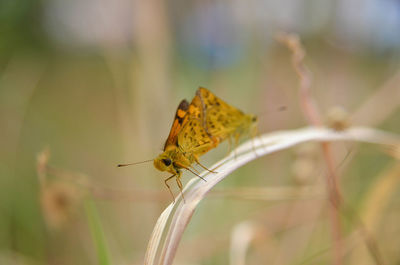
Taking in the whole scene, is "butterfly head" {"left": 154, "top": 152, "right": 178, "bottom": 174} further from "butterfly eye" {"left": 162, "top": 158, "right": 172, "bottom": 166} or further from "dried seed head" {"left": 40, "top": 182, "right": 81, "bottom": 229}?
"dried seed head" {"left": 40, "top": 182, "right": 81, "bottom": 229}

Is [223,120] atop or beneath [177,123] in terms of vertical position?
beneath

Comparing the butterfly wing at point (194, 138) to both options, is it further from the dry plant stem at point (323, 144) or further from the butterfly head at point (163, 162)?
the dry plant stem at point (323, 144)

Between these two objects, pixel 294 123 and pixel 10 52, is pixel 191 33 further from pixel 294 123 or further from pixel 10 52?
pixel 10 52

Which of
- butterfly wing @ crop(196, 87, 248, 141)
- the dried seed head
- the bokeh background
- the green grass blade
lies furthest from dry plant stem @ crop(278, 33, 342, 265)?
the dried seed head

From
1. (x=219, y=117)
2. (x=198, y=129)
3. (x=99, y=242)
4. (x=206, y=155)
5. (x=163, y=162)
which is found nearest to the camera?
(x=99, y=242)

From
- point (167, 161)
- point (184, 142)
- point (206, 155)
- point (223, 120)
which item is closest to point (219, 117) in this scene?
point (223, 120)

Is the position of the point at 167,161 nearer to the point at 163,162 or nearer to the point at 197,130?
the point at 163,162
